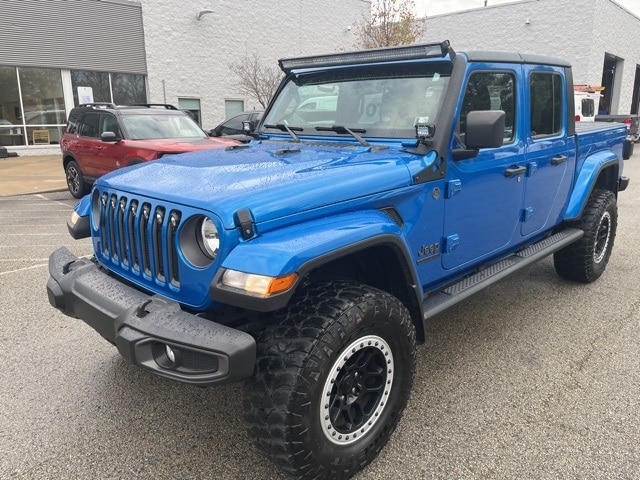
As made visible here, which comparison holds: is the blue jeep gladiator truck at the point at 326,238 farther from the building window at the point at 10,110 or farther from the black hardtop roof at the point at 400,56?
the building window at the point at 10,110

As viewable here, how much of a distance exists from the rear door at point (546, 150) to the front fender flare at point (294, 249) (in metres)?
1.95

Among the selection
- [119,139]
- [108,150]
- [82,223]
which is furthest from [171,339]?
[108,150]

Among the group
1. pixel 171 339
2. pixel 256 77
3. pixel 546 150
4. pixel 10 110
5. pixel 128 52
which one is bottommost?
pixel 171 339

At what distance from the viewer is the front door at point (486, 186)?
122 inches

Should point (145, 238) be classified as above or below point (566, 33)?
below


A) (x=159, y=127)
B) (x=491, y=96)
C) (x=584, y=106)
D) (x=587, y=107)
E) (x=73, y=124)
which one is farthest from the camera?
(x=587, y=107)

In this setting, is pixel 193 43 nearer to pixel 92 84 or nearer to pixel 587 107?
pixel 92 84

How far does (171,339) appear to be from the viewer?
79.7 inches

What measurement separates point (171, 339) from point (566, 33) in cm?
2616

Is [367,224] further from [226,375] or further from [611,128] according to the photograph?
[611,128]

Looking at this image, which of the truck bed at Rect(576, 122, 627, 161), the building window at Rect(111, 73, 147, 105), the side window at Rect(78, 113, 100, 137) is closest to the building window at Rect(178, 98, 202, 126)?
the building window at Rect(111, 73, 147, 105)

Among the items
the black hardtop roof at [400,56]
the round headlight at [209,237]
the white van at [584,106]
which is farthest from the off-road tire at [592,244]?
the white van at [584,106]

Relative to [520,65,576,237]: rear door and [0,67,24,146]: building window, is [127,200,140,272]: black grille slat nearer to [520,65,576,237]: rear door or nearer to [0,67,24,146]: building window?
[520,65,576,237]: rear door

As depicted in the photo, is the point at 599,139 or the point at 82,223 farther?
the point at 599,139
